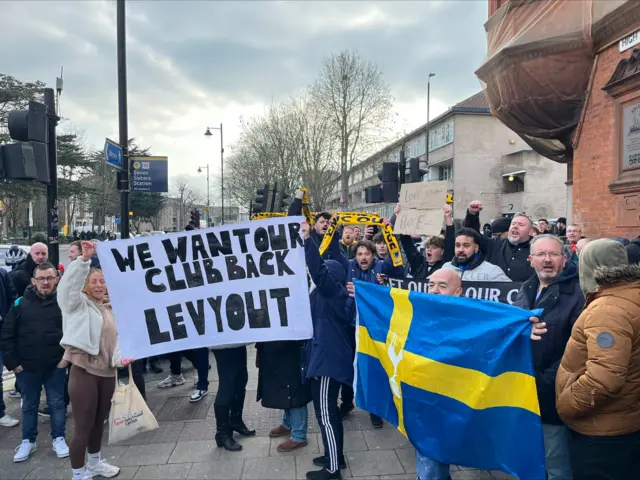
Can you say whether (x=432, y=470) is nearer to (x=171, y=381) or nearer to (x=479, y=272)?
(x=479, y=272)

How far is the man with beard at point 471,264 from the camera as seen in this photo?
423 cm

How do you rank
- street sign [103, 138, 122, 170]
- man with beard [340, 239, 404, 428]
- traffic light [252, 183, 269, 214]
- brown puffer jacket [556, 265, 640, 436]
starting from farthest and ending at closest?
traffic light [252, 183, 269, 214] → street sign [103, 138, 122, 170] → man with beard [340, 239, 404, 428] → brown puffer jacket [556, 265, 640, 436]

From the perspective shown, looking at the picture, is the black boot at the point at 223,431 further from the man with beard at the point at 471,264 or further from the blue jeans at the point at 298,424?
the man with beard at the point at 471,264

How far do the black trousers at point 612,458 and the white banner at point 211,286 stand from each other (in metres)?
2.09

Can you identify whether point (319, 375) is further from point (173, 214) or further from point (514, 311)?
point (173, 214)

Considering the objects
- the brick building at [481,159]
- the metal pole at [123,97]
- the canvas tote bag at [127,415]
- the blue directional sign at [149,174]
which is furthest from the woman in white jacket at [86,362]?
the brick building at [481,159]

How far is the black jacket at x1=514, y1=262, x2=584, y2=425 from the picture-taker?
267 centimetres

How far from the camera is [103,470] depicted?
3.69m

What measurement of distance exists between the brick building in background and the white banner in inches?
300

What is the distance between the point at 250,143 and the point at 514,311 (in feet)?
110

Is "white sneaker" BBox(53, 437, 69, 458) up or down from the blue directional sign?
down

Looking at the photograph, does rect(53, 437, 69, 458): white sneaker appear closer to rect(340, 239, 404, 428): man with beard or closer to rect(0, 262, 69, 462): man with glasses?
rect(0, 262, 69, 462): man with glasses

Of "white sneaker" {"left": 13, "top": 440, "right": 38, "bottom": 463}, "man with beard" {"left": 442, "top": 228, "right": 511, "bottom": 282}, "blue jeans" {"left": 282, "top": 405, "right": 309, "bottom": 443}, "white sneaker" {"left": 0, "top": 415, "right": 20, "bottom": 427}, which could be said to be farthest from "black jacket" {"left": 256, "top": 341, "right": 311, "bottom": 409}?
"white sneaker" {"left": 0, "top": 415, "right": 20, "bottom": 427}

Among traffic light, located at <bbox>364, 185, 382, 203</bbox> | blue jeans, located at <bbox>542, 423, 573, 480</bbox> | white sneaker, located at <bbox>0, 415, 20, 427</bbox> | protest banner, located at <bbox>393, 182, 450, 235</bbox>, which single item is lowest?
white sneaker, located at <bbox>0, 415, 20, 427</bbox>
